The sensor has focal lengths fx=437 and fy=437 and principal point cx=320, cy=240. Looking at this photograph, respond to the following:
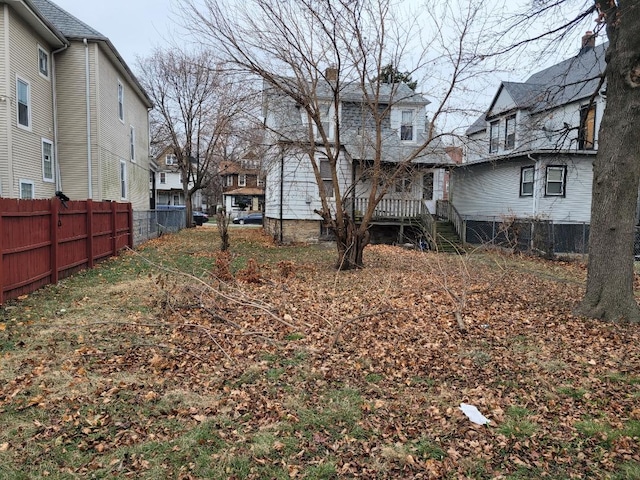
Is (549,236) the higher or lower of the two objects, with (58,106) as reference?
lower

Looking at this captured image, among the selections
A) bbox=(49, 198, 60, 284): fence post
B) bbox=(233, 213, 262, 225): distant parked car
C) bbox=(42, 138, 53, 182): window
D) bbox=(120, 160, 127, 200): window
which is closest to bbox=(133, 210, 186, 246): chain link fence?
bbox=(120, 160, 127, 200): window

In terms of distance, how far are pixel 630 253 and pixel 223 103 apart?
929 centimetres

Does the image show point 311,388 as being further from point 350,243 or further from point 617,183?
point 350,243

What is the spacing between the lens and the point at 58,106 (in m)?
16.9

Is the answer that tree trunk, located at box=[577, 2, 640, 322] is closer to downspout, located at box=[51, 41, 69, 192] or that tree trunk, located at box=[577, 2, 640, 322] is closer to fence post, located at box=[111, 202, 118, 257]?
fence post, located at box=[111, 202, 118, 257]

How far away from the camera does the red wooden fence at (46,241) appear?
737 cm

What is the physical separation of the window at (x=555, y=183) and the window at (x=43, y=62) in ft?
67.9

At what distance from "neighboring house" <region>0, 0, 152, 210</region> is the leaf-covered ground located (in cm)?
916

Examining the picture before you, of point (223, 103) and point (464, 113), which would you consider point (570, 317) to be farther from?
point (223, 103)

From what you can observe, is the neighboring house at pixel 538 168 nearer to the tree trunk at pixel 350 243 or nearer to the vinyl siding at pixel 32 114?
the tree trunk at pixel 350 243

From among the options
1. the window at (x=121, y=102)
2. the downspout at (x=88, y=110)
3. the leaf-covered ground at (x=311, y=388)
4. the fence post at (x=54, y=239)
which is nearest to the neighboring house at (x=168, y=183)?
the window at (x=121, y=102)

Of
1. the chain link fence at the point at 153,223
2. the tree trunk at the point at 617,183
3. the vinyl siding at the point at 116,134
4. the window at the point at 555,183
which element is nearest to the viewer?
the tree trunk at the point at 617,183

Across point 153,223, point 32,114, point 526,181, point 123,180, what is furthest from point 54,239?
point 526,181

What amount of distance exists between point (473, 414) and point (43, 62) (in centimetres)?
1864
